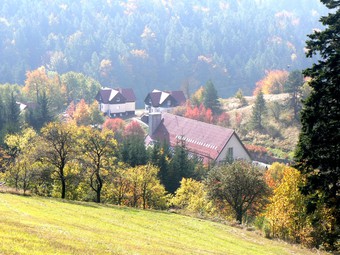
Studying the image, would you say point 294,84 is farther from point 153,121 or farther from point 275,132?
point 153,121

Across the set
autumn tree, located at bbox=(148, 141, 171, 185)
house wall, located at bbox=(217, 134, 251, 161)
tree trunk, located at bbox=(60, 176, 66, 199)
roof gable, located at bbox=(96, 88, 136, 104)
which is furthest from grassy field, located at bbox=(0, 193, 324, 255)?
roof gable, located at bbox=(96, 88, 136, 104)

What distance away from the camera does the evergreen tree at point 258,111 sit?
98.6 metres

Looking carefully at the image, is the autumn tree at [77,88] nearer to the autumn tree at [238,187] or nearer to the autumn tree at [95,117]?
the autumn tree at [95,117]

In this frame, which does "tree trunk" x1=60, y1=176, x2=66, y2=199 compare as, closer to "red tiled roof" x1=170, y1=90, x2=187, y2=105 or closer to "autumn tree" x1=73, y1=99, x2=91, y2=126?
"autumn tree" x1=73, y1=99, x2=91, y2=126

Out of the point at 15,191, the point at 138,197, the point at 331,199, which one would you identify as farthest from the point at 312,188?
the point at 138,197

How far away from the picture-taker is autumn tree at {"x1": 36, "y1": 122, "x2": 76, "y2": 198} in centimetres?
4184

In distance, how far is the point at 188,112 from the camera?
108250 mm

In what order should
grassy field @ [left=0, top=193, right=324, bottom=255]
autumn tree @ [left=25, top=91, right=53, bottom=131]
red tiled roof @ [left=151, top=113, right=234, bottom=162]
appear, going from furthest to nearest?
autumn tree @ [left=25, top=91, right=53, bottom=131] < red tiled roof @ [left=151, top=113, right=234, bottom=162] < grassy field @ [left=0, top=193, right=324, bottom=255]

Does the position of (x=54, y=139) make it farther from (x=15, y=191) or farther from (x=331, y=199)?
(x=331, y=199)

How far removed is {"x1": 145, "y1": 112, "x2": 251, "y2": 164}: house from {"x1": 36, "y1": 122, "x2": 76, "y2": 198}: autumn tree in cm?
3128

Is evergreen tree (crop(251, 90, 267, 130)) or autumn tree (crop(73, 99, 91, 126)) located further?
autumn tree (crop(73, 99, 91, 126))

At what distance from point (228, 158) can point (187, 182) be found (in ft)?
79.2

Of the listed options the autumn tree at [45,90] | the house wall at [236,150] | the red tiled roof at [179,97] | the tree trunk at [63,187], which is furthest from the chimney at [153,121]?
the tree trunk at [63,187]

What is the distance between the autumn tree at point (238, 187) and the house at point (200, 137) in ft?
86.9
